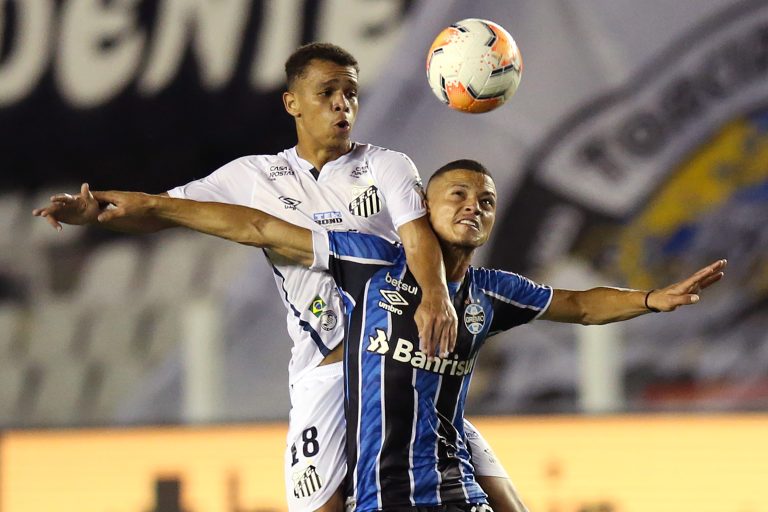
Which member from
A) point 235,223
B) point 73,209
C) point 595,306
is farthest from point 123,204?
point 595,306

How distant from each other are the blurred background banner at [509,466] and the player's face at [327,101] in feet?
6.35

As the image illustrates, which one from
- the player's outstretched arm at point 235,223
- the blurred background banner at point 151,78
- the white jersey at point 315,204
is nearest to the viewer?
the player's outstretched arm at point 235,223

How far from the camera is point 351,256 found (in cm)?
358

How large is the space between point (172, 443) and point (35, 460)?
0.60m

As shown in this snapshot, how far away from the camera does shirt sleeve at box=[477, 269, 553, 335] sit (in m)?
3.67

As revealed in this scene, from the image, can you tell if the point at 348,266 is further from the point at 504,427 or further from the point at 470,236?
the point at 504,427

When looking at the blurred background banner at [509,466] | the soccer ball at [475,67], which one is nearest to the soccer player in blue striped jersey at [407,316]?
the soccer ball at [475,67]

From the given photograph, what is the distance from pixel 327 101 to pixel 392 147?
473cm

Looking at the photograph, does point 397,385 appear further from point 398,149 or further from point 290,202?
point 398,149

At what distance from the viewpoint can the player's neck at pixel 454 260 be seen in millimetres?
3576

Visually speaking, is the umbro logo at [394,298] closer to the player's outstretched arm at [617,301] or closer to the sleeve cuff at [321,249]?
the sleeve cuff at [321,249]

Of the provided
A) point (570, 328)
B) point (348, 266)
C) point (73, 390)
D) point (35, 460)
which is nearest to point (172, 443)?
point (35, 460)

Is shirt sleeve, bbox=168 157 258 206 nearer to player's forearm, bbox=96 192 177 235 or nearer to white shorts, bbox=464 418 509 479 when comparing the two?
player's forearm, bbox=96 192 177 235

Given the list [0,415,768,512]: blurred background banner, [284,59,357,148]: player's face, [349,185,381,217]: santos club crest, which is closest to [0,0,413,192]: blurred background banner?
[0,415,768,512]: blurred background banner
